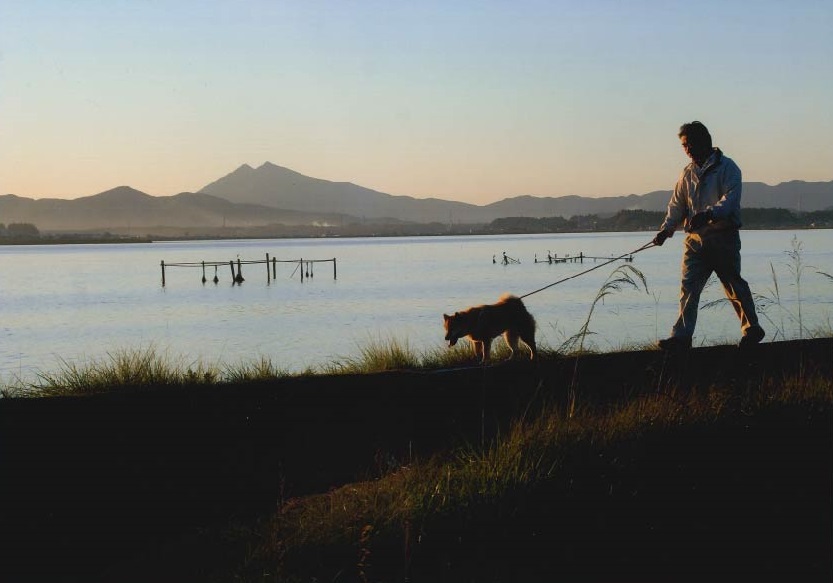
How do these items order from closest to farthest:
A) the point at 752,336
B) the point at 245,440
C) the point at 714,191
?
the point at 245,440 < the point at 714,191 < the point at 752,336

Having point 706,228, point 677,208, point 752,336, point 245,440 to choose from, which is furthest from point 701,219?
point 245,440

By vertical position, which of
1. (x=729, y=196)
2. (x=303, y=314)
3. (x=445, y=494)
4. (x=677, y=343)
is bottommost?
(x=303, y=314)

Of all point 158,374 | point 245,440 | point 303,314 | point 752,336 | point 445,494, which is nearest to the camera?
point 445,494

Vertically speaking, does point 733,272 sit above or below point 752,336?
above

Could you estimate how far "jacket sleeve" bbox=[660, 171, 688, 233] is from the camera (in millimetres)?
9055

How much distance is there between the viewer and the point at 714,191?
8.70m

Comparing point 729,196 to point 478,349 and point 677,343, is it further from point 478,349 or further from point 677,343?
point 478,349

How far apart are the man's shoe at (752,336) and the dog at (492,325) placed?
97.0 inches

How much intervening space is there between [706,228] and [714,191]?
15.3 inches

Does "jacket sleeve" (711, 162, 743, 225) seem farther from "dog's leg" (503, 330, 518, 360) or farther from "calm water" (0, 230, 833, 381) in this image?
"calm water" (0, 230, 833, 381)

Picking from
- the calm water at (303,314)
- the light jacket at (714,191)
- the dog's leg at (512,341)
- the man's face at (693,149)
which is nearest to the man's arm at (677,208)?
the light jacket at (714,191)

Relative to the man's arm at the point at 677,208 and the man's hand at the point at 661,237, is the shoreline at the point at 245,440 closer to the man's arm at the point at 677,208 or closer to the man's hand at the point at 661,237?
the man's hand at the point at 661,237

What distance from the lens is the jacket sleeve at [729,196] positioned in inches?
334

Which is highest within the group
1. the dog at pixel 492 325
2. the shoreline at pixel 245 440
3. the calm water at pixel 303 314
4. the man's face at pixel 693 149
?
the man's face at pixel 693 149
